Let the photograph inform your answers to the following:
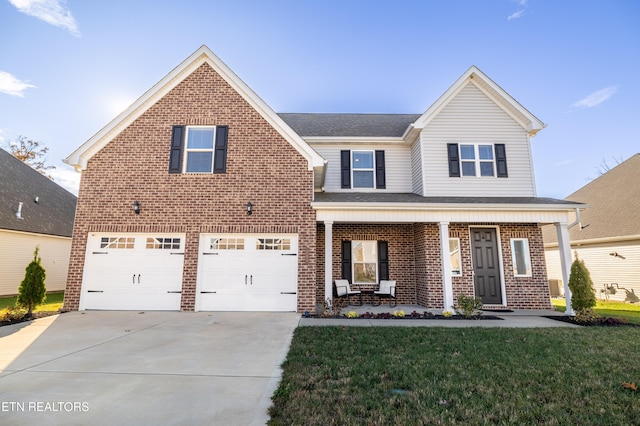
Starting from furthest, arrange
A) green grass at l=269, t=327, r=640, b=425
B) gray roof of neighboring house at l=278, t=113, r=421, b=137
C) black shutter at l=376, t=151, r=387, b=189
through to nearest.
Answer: gray roof of neighboring house at l=278, t=113, r=421, b=137 → black shutter at l=376, t=151, r=387, b=189 → green grass at l=269, t=327, r=640, b=425

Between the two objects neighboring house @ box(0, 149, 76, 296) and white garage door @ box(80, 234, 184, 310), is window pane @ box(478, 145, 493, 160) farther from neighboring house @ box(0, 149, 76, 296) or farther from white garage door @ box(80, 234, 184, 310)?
neighboring house @ box(0, 149, 76, 296)

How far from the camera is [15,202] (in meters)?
14.8

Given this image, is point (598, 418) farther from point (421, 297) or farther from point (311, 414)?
point (421, 297)

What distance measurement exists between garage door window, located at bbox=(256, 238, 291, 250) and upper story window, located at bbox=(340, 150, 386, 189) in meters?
3.60

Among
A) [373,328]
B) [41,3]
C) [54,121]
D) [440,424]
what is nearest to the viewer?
[440,424]

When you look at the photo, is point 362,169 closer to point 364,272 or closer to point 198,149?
point 364,272

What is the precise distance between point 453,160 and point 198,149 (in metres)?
8.95

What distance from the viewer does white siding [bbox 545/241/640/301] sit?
12656 millimetres

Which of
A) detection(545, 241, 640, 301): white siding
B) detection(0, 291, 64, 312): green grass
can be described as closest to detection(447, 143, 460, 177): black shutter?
detection(545, 241, 640, 301): white siding

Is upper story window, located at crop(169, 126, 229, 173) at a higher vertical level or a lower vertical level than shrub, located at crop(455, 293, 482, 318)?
higher

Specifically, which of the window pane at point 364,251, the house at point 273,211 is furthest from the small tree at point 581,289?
the window pane at point 364,251

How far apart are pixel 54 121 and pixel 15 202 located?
451 cm

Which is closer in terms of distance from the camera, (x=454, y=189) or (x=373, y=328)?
(x=373, y=328)

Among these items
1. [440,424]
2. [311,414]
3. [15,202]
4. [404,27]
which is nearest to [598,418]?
[440,424]
